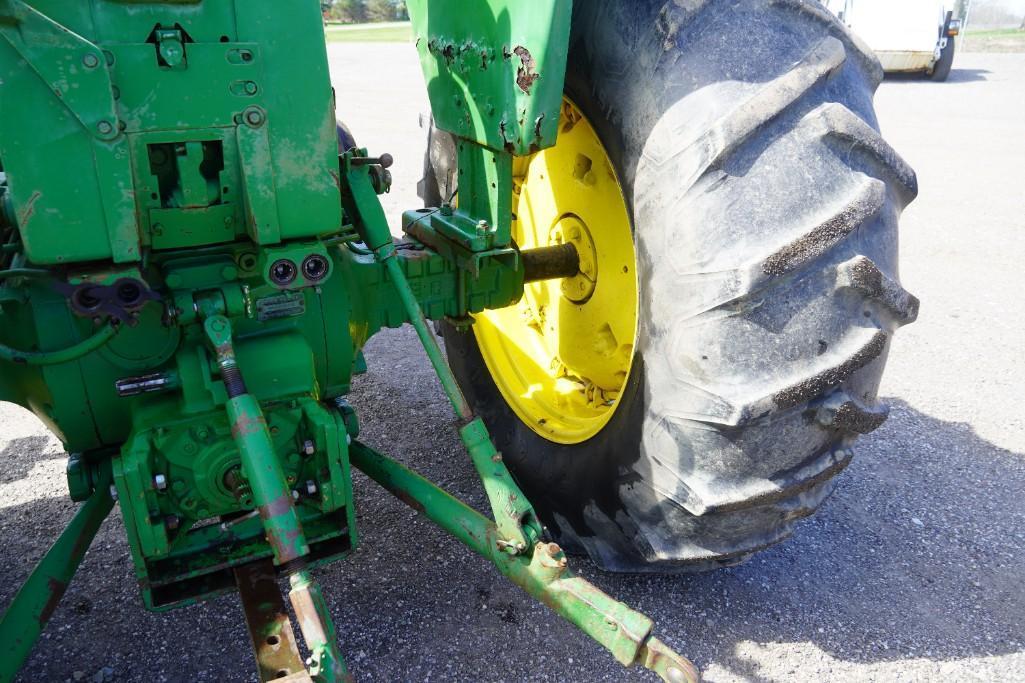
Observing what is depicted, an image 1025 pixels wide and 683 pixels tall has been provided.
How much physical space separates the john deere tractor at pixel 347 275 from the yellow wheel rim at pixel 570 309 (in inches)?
11.5

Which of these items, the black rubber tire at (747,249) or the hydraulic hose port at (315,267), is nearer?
the black rubber tire at (747,249)

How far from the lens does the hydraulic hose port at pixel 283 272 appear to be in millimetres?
1610

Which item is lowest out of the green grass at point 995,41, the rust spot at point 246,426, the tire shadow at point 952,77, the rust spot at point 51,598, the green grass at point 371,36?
the green grass at point 371,36

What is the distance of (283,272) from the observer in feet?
5.33

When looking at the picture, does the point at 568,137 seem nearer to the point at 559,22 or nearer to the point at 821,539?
the point at 559,22

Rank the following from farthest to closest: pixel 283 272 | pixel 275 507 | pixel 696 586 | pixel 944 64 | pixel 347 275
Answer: pixel 944 64
pixel 696 586
pixel 347 275
pixel 283 272
pixel 275 507

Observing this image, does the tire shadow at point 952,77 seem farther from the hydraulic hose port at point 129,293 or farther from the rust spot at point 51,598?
the rust spot at point 51,598

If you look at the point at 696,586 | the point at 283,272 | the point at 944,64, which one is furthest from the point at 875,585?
the point at 944,64

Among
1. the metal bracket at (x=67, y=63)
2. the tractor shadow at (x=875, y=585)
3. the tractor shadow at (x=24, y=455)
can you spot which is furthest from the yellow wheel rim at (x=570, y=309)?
the tractor shadow at (x=24, y=455)

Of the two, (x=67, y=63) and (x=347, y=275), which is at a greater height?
(x=67, y=63)

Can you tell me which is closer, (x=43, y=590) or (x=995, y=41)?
(x=43, y=590)

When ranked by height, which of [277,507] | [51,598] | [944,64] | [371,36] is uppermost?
[277,507]

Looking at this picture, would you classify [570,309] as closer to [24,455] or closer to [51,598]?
[51,598]

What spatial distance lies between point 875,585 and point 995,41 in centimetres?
2251
